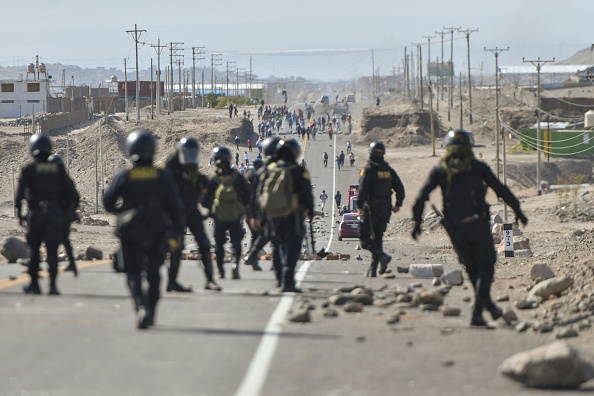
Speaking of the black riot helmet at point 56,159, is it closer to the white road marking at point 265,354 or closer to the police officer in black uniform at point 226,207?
the white road marking at point 265,354

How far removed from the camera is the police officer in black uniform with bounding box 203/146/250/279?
648 inches

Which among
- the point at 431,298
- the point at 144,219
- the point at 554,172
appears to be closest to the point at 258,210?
the point at 431,298

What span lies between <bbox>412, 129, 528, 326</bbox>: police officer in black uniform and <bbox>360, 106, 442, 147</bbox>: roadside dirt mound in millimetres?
99615

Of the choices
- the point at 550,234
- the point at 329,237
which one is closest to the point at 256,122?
the point at 329,237

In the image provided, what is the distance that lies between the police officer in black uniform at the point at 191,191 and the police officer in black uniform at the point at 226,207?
1501 millimetres

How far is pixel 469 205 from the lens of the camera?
12047mm

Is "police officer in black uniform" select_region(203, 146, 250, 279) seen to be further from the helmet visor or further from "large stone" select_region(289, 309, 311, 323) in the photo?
"large stone" select_region(289, 309, 311, 323)

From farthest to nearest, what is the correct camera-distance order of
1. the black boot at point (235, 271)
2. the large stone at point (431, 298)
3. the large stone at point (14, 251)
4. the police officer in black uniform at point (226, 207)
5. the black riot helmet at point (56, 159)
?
the large stone at point (14, 251), the black boot at point (235, 271), the police officer in black uniform at point (226, 207), the large stone at point (431, 298), the black riot helmet at point (56, 159)

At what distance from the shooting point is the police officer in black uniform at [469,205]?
1200 cm

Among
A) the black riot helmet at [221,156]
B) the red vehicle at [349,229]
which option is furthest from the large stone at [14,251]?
the red vehicle at [349,229]

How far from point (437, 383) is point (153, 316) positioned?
2.80 meters

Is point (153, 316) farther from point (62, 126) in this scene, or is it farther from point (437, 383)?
point (62, 126)

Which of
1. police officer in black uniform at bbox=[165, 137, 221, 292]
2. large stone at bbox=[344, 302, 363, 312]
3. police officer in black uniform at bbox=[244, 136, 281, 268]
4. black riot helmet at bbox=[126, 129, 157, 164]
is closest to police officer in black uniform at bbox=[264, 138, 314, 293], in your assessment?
police officer in black uniform at bbox=[244, 136, 281, 268]

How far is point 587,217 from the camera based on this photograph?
52906mm
